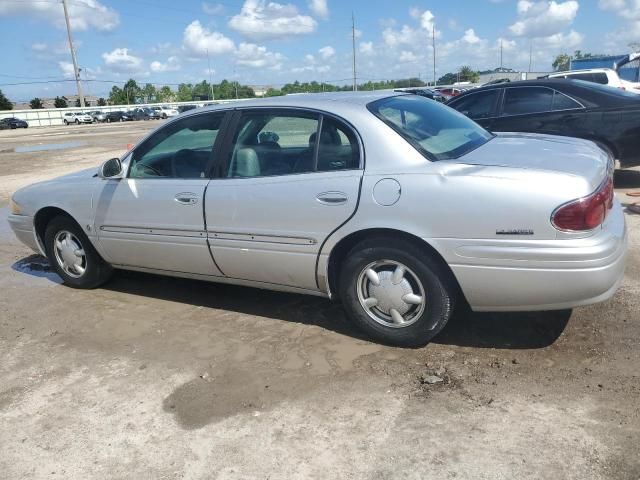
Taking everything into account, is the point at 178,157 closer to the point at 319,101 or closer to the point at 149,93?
the point at 319,101

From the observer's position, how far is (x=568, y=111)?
766cm

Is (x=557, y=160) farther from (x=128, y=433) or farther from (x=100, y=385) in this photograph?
(x=100, y=385)

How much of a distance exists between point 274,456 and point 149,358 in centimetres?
148

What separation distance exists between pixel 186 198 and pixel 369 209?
150 cm

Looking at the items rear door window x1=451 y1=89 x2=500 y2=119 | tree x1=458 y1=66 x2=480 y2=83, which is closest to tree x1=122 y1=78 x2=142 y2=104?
tree x1=458 y1=66 x2=480 y2=83

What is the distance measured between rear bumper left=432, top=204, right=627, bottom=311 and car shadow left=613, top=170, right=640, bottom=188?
18.9ft

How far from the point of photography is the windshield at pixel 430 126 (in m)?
3.64

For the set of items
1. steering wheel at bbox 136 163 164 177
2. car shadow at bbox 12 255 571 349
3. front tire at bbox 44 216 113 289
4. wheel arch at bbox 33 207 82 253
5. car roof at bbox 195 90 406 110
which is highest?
car roof at bbox 195 90 406 110

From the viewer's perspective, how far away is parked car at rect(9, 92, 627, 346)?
315 centimetres

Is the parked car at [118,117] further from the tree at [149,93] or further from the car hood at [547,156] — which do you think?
the car hood at [547,156]

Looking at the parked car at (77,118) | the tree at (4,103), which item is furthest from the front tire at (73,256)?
the tree at (4,103)

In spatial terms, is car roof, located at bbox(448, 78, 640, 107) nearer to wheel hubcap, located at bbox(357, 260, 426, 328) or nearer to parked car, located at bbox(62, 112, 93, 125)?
wheel hubcap, located at bbox(357, 260, 426, 328)

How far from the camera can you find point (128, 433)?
2998 millimetres

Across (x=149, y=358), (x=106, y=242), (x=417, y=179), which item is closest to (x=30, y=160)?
(x=106, y=242)
